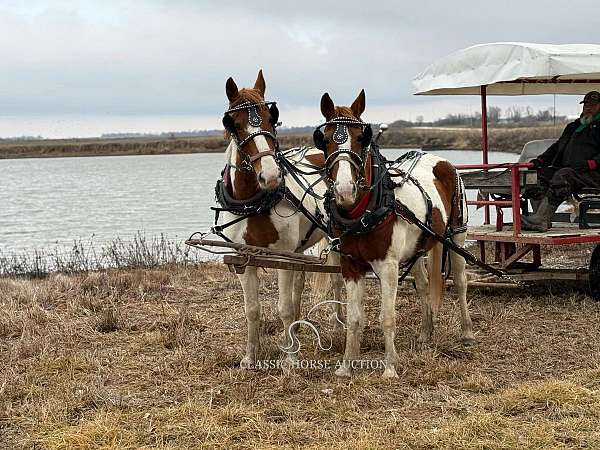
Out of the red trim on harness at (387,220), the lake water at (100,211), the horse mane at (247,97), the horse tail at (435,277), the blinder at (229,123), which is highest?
the horse mane at (247,97)

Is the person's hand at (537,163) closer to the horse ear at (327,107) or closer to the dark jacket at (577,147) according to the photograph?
the dark jacket at (577,147)

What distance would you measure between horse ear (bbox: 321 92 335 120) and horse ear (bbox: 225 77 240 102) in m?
0.66

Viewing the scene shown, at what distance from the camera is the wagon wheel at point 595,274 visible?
27.0 feet

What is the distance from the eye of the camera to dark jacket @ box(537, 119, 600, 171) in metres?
8.25

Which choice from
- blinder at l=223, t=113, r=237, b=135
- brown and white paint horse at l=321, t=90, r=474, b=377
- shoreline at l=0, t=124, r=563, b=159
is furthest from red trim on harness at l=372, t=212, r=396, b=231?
shoreline at l=0, t=124, r=563, b=159

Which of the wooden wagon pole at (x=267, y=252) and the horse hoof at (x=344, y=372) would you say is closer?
the wooden wagon pole at (x=267, y=252)

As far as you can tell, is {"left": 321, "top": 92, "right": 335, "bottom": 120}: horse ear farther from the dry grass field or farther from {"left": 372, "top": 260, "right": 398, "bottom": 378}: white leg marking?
the dry grass field

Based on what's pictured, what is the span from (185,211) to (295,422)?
18.8 m

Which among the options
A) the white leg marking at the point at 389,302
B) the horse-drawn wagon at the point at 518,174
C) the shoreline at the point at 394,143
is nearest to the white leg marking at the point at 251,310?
the white leg marking at the point at 389,302

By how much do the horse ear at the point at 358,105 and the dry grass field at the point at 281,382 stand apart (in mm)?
1953

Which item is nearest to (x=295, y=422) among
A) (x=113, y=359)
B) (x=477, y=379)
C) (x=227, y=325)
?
(x=477, y=379)

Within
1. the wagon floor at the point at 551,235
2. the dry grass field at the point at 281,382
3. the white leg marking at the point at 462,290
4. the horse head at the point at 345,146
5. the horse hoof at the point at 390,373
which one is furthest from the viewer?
the wagon floor at the point at 551,235

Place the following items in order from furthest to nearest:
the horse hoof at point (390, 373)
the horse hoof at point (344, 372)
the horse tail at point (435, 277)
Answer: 1. the horse tail at point (435, 277)
2. the horse hoof at point (344, 372)
3. the horse hoof at point (390, 373)

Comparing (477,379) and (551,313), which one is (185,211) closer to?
(551,313)
